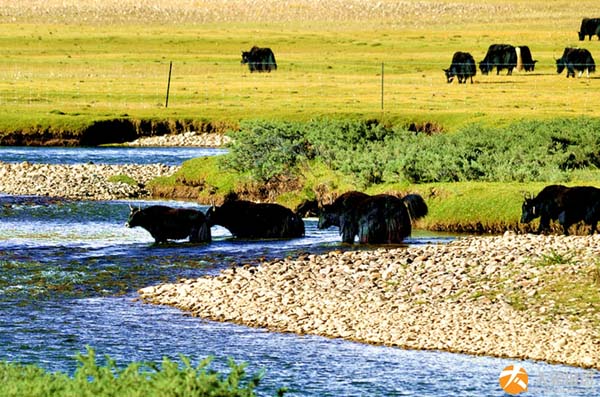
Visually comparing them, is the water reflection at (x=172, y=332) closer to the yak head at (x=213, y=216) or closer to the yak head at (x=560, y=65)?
the yak head at (x=213, y=216)

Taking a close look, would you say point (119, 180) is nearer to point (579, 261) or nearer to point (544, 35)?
point (579, 261)

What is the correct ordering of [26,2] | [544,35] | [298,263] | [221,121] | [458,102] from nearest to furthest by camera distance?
[298,263] < [221,121] < [458,102] < [544,35] < [26,2]

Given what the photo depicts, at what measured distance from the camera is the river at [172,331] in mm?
17250

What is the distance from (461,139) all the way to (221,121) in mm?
19736

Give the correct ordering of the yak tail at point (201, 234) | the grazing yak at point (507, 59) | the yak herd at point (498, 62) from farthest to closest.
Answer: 1. the grazing yak at point (507, 59)
2. the yak herd at point (498, 62)
3. the yak tail at point (201, 234)

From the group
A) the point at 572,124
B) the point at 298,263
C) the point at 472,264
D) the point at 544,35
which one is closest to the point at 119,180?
the point at 572,124

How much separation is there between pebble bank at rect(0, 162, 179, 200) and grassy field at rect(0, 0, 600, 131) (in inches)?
458

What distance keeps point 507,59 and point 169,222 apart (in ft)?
196

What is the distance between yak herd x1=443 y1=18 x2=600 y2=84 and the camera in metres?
79.5

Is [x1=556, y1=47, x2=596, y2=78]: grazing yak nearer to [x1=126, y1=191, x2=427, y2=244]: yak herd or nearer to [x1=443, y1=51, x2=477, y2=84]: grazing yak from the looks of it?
[x1=443, y1=51, x2=477, y2=84]: grazing yak

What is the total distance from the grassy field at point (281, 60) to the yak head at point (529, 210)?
22.6 metres

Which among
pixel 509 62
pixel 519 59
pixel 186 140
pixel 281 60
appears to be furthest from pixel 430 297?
pixel 281 60

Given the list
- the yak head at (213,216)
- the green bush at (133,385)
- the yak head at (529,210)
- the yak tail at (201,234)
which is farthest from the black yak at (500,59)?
the green bush at (133,385)

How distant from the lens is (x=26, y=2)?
148m
